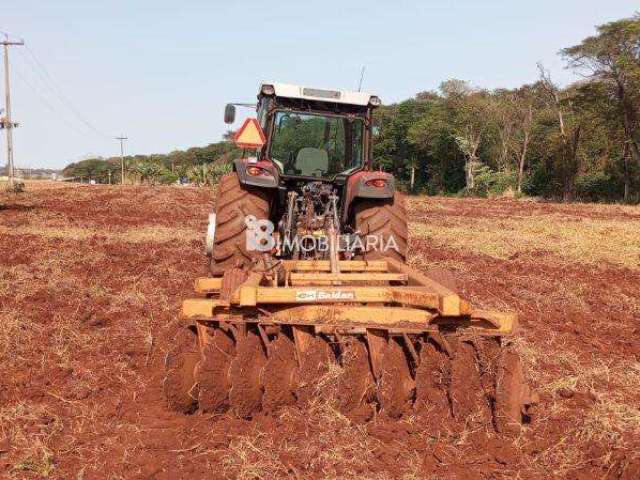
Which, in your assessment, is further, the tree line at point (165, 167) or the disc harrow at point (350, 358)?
the tree line at point (165, 167)

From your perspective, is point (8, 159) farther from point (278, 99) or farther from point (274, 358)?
point (274, 358)

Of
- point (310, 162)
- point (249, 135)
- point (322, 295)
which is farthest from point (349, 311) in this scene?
point (310, 162)

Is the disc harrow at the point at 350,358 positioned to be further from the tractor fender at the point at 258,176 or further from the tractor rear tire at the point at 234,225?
the tractor fender at the point at 258,176

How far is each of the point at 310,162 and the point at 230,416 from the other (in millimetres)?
2756

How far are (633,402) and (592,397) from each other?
0.78 ft

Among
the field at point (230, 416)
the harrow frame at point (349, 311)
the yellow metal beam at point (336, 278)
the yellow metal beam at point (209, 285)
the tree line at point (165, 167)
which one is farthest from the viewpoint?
the tree line at point (165, 167)

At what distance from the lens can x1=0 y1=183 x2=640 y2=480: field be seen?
8.70 ft

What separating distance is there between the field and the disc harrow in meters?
0.10

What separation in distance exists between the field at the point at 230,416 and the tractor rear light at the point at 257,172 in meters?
1.44

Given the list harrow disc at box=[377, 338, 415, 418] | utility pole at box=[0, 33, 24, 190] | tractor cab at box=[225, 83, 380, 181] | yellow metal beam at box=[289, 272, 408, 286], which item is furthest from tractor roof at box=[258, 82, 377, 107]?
utility pole at box=[0, 33, 24, 190]

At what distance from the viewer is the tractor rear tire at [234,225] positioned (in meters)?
4.58

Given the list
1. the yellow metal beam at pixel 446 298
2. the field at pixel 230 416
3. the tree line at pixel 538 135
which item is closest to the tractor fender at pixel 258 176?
the field at pixel 230 416

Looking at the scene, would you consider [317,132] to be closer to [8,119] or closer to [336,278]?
[336,278]

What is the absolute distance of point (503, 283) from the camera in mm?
7047
